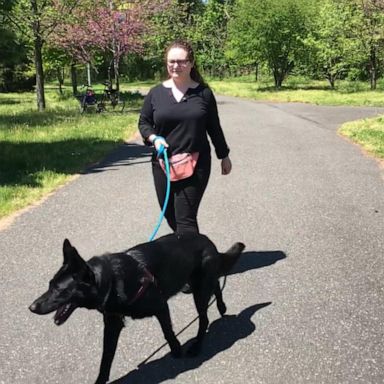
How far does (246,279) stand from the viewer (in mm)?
Answer: 4531

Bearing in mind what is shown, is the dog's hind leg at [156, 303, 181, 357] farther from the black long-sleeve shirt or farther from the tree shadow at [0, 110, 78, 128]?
the tree shadow at [0, 110, 78, 128]

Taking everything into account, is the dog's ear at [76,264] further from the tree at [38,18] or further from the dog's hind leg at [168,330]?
the tree at [38,18]

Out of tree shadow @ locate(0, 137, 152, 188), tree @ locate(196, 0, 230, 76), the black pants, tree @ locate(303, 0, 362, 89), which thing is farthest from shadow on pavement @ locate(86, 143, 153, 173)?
tree @ locate(196, 0, 230, 76)

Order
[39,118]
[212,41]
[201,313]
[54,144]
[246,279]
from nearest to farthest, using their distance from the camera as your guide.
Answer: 1. [201,313]
2. [246,279]
3. [54,144]
4. [39,118]
5. [212,41]

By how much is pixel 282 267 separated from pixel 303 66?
35.5m

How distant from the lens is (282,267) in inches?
190

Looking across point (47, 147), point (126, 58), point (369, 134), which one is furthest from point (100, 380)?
point (126, 58)

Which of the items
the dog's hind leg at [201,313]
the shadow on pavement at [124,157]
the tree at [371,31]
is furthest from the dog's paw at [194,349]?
the tree at [371,31]

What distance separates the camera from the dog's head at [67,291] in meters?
2.41

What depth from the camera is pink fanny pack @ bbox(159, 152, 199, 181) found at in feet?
12.7

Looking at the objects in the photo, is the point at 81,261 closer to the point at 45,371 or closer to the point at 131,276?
the point at 131,276

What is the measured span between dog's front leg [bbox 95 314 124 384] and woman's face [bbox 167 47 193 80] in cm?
182

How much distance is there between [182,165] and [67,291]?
167 cm

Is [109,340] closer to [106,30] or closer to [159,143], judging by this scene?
[159,143]
